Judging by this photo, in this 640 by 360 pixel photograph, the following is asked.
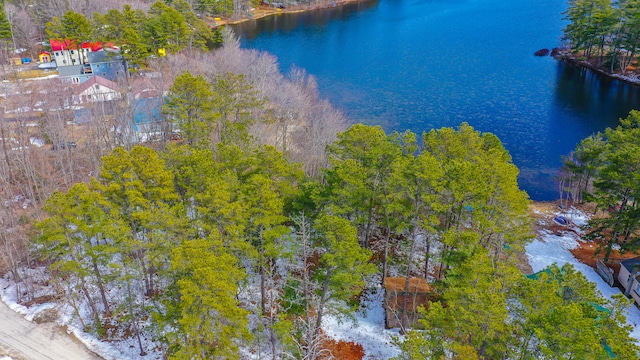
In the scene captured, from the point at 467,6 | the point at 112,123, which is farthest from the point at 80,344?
the point at 467,6

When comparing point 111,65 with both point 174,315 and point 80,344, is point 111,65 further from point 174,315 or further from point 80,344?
point 174,315

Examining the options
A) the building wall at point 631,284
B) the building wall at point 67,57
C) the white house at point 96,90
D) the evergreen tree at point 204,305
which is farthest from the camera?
the building wall at point 67,57

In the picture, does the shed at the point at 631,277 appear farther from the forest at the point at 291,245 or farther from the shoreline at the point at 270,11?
the shoreline at the point at 270,11

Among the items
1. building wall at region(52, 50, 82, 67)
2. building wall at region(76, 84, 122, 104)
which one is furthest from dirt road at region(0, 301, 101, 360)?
building wall at region(52, 50, 82, 67)

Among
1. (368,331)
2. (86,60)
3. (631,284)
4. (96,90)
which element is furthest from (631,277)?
(86,60)

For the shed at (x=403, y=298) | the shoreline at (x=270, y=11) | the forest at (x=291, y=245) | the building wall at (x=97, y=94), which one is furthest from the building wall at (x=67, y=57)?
the shed at (x=403, y=298)

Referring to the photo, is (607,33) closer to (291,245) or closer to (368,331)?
(368,331)
